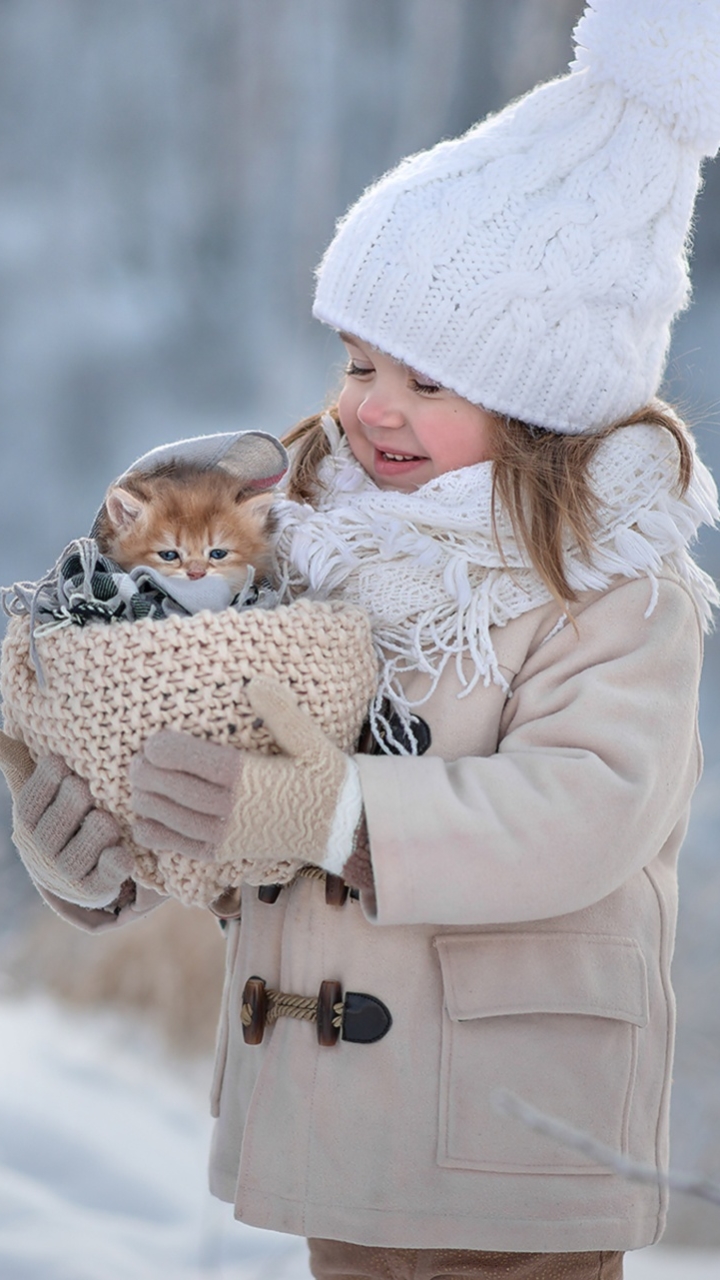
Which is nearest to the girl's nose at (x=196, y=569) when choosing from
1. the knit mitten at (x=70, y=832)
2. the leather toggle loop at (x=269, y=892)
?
the knit mitten at (x=70, y=832)

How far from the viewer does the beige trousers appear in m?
1.20

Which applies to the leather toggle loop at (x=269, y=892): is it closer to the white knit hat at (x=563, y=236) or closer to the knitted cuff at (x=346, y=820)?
the knitted cuff at (x=346, y=820)

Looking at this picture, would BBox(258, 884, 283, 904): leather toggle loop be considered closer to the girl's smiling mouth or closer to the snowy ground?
the girl's smiling mouth

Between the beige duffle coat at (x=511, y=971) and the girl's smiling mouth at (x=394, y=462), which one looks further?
the girl's smiling mouth at (x=394, y=462)

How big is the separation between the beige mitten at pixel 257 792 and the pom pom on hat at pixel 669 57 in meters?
0.71

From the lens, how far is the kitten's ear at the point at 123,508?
124 centimetres

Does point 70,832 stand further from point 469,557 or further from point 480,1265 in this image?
point 480,1265

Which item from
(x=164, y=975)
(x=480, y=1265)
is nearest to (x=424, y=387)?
(x=480, y=1265)

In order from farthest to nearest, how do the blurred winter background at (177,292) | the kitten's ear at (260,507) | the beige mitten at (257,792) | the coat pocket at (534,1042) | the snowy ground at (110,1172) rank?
the blurred winter background at (177,292), the snowy ground at (110,1172), the kitten's ear at (260,507), the coat pocket at (534,1042), the beige mitten at (257,792)

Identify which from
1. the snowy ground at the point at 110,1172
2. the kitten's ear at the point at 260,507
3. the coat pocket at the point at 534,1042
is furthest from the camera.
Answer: the snowy ground at the point at 110,1172

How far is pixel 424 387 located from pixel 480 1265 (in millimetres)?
899

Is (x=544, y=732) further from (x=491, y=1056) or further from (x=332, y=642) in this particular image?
(x=491, y=1056)

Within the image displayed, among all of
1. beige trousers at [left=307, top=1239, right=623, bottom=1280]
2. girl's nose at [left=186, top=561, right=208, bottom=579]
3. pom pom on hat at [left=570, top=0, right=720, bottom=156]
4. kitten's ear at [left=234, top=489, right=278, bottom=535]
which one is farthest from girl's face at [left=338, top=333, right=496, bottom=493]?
beige trousers at [left=307, top=1239, right=623, bottom=1280]

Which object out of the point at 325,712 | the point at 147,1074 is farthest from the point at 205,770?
the point at 147,1074
